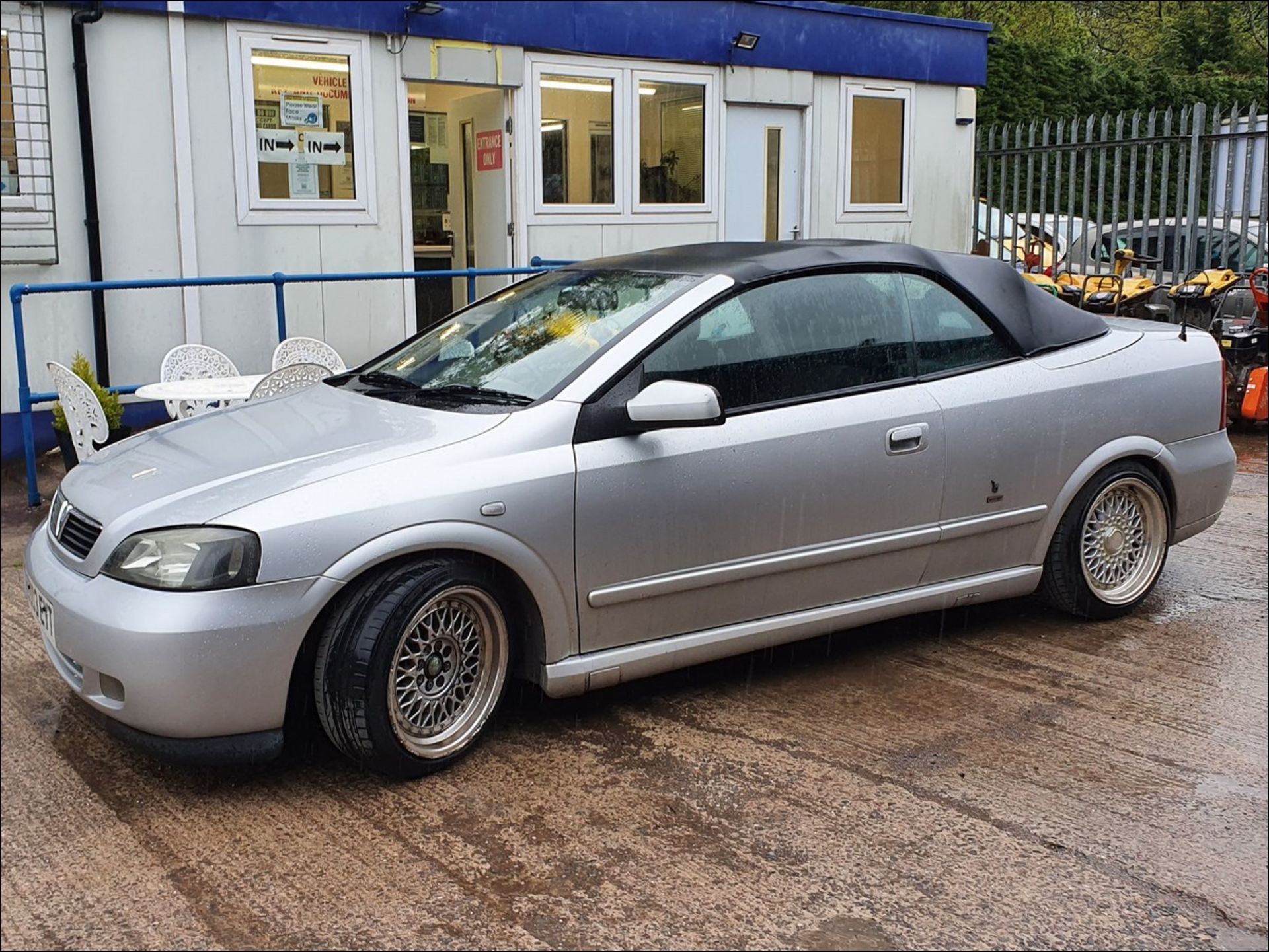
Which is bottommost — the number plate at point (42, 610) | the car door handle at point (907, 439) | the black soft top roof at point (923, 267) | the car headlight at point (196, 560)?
the number plate at point (42, 610)

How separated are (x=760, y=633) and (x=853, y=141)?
10.3 metres

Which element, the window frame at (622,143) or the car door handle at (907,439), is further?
the window frame at (622,143)

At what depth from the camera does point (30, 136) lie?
29.7 ft

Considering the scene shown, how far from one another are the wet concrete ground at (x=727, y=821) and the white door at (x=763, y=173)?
879cm

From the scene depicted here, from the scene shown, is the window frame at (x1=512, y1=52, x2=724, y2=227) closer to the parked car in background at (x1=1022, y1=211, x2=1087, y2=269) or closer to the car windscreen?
the parked car in background at (x1=1022, y1=211, x2=1087, y2=269)

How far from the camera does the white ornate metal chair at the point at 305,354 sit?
7.75 metres

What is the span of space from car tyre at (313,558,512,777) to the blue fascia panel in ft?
23.6

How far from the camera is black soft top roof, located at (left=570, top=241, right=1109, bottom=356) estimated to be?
4867 mm

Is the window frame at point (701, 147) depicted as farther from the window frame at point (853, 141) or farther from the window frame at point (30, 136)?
the window frame at point (30, 136)

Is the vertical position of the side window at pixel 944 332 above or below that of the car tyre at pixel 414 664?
above

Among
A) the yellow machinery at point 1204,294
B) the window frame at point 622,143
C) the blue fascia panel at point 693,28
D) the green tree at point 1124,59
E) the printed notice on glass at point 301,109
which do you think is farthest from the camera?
the green tree at point 1124,59

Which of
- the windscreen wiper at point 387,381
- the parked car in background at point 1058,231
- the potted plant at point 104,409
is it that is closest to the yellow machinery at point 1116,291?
the parked car in background at point 1058,231

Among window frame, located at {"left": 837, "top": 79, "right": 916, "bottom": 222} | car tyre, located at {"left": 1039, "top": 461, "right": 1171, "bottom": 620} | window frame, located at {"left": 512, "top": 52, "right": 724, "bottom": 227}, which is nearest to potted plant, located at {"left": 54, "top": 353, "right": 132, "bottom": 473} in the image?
window frame, located at {"left": 512, "top": 52, "right": 724, "bottom": 227}

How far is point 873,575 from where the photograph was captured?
4766 millimetres
